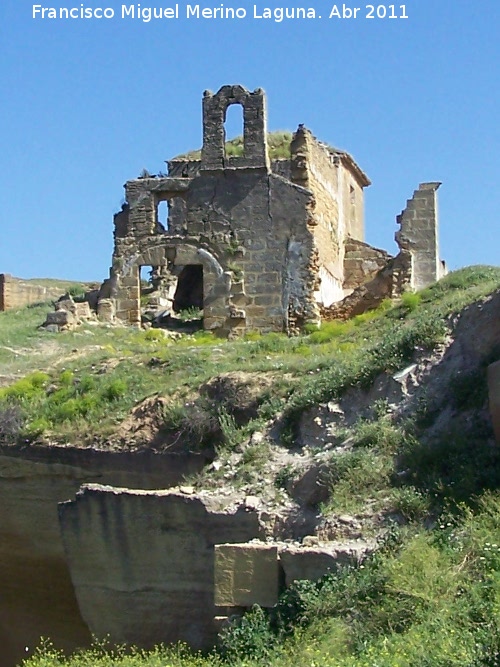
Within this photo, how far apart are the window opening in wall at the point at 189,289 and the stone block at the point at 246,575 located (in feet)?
57.3

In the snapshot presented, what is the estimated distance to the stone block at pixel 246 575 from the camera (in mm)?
12141

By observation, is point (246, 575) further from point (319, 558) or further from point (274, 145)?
point (274, 145)

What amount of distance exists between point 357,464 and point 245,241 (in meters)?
13.6

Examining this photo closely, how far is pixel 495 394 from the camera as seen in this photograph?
12289 mm

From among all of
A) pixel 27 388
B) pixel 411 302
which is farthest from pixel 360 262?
pixel 27 388

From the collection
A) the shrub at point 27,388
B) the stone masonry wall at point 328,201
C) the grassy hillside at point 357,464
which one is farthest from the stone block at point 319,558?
the stone masonry wall at point 328,201

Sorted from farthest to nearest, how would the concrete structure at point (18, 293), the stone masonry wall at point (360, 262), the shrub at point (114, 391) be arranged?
the concrete structure at point (18, 293) < the stone masonry wall at point (360, 262) < the shrub at point (114, 391)

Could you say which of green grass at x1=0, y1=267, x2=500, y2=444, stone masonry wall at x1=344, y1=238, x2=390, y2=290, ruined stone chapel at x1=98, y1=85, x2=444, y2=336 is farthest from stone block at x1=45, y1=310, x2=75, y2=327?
stone masonry wall at x1=344, y1=238, x2=390, y2=290

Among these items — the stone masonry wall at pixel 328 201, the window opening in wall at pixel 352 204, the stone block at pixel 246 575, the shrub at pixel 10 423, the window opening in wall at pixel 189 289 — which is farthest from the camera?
the window opening in wall at pixel 352 204

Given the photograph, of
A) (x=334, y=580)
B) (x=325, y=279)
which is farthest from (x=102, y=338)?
(x=334, y=580)

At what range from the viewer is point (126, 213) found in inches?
1088

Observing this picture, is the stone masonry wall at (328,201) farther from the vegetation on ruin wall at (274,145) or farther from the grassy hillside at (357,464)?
the grassy hillside at (357,464)

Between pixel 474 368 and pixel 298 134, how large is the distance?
1404cm

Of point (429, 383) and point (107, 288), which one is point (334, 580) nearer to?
point (429, 383)
